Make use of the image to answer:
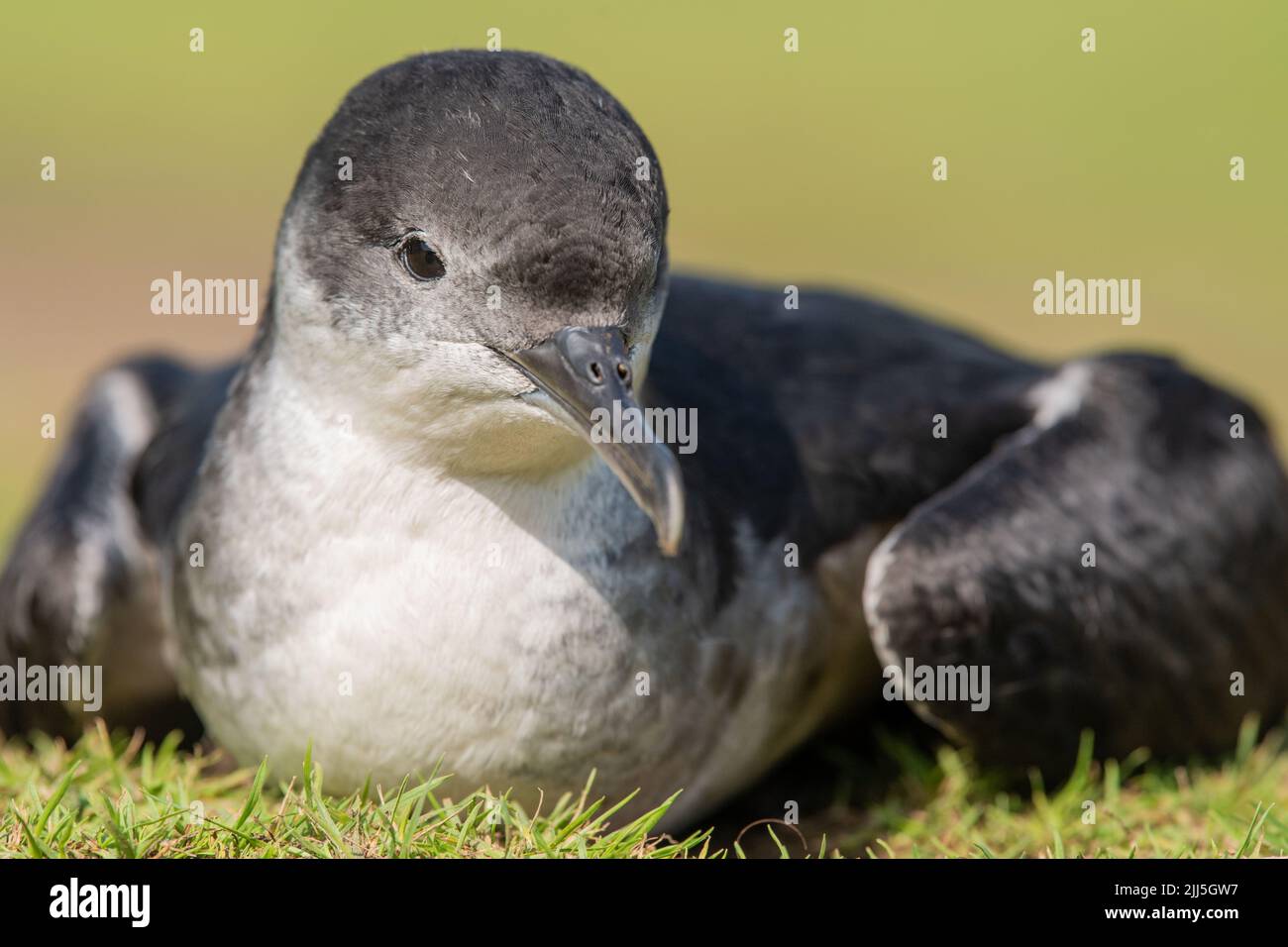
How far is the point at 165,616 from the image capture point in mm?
5688

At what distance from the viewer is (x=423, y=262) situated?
14.7 ft

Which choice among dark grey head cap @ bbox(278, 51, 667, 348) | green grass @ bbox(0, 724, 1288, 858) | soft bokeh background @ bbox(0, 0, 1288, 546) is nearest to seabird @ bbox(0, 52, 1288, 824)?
dark grey head cap @ bbox(278, 51, 667, 348)

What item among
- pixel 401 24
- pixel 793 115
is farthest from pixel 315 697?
pixel 793 115

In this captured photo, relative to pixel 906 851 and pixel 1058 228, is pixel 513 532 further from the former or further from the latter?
pixel 1058 228

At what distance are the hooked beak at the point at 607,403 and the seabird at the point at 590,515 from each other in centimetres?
1

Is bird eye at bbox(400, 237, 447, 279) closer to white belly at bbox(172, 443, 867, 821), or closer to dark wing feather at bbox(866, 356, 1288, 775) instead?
white belly at bbox(172, 443, 867, 821)

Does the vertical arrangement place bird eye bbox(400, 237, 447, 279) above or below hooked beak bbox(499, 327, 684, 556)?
above

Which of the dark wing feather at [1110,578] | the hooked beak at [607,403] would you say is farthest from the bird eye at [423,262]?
the dark wing feather at [1110,578]

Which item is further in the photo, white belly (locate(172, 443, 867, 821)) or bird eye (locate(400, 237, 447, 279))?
white belly (locate(172, 443, 867, 821))

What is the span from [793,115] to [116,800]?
2149 cm

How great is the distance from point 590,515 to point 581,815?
2.63 feet

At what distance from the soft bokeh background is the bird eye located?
39.6 ft

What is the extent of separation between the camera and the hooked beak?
418 centimetres

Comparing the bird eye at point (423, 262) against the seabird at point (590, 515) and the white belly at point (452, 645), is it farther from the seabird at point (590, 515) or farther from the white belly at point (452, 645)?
the white belly at point (452, 645)
